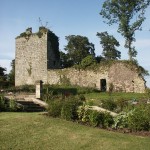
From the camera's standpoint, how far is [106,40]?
6116 cm

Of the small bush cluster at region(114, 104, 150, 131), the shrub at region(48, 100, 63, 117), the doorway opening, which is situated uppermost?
the doorway opening

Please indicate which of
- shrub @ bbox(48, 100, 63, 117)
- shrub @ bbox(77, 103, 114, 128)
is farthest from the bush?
shrub @ bbox(48, 100, 63, 117)

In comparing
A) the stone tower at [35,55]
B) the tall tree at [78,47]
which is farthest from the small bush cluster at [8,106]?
the tall tree at [78,47]

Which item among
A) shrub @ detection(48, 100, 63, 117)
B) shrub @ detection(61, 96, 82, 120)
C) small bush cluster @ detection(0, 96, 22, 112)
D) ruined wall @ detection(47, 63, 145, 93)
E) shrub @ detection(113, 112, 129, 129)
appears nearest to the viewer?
shrub @ detection(113, 112, 129, 129)

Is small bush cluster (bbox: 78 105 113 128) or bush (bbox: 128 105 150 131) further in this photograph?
small bush cluster (bbox: 78 105 113 128)

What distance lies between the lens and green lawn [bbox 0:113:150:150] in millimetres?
10688

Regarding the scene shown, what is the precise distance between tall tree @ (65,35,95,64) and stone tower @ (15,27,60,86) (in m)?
15.2

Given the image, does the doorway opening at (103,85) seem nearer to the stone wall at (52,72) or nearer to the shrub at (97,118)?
the stone wall at (52,72)

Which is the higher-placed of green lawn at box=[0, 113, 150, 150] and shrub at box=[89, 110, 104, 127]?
shrub at box=[89, 110, 104, 127]

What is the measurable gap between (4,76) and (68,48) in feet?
48.2

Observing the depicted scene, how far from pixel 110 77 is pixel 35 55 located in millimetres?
9795

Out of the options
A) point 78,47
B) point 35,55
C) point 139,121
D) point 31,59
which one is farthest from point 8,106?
point 78,47

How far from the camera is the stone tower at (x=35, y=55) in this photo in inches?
1551

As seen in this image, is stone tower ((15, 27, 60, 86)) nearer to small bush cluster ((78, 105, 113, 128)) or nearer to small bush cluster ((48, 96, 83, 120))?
small bush cluster ((48, 96, 83, 120))
